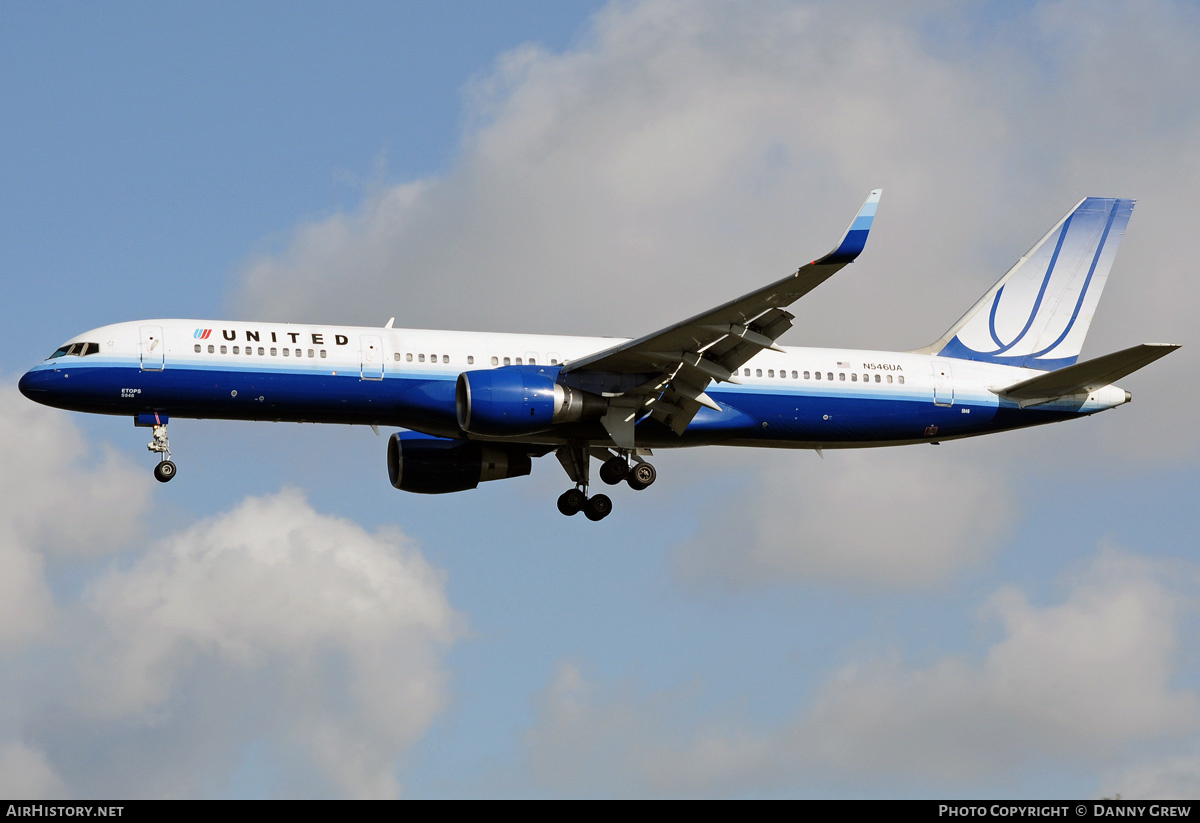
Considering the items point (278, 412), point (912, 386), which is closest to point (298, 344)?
point (278, 412)

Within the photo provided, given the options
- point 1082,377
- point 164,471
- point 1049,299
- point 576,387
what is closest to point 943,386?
point 1082,377

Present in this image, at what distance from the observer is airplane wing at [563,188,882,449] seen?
40.3 m

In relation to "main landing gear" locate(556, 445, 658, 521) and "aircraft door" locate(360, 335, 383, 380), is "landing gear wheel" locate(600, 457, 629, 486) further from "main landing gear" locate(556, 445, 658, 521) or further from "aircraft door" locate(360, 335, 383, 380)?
"aircraft door" locate(360, 335, 383, 380)

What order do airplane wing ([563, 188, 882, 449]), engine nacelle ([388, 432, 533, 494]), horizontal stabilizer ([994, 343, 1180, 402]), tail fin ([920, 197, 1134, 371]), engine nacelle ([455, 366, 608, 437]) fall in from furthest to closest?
tail fin ([920, 197, 1134, 371]) → engine nacelle ([388, 432, 533, 494]) → horizontal stabilizer ([994, 343, 1180, 402]) → engine nacelle ([455, 366, 608, 437]) → airplane wing ([563, 188, 882, 449])

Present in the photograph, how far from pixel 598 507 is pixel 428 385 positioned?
7836 millimetres

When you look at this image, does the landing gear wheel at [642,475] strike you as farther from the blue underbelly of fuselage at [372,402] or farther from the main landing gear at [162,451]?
the main landing gear at [162,451]

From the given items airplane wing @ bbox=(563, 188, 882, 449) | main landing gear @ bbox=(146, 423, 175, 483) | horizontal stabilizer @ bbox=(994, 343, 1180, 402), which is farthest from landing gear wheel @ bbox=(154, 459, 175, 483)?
horizontal stabilizer @ bbox=(994, 343, 1180, 402)

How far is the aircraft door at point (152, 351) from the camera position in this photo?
141 ft

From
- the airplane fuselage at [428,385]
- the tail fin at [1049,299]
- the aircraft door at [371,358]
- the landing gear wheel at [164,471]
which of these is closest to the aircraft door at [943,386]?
the airplane fuselage at [428,385]

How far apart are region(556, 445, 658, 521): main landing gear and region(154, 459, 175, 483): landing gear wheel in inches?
461

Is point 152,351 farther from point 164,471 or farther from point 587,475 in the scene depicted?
point 587,475
